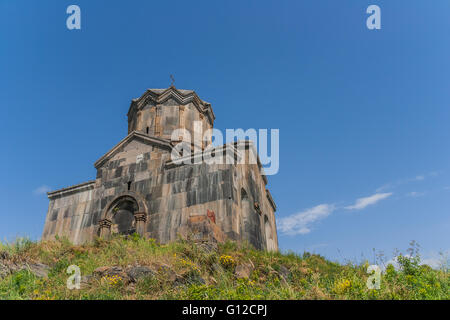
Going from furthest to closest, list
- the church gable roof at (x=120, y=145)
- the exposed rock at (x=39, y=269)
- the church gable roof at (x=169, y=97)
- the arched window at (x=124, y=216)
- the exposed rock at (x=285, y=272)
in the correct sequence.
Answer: the church gable roof at (x=169, y=97) < the church gable roof at (x=120, y=145) < the arched window at (x=124, y=216) < the exposed rock at (x=285, y=272) < the exposed rock at (x=39, y=269)

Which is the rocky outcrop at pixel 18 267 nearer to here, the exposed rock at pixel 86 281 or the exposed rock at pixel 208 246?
the exposed rock at pixel 86 281

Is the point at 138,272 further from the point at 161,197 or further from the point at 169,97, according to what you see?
the point at 169,97

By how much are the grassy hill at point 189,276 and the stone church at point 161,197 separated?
4.70 ft

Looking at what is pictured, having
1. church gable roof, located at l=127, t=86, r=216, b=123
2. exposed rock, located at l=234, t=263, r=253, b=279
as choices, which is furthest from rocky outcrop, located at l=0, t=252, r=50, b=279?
church gable roof, located at l=127, t=86, r=216, b=123

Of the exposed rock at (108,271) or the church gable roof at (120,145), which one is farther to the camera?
the church gable roof at (120,145)

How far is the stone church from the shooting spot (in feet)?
32.1

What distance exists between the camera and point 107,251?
24.8 feet

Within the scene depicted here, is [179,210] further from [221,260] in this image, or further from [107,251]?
[221,260]

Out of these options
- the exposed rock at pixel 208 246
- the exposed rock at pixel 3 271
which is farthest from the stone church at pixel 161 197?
the exposed rock at pixel 3 271

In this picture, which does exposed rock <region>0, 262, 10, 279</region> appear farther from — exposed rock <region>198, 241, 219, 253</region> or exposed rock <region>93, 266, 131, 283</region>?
exposed rock <region>198, 241, 219, 253</region>

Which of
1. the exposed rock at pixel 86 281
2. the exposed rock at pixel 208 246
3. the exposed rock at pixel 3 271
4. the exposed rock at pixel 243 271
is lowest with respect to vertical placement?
the exposed rock at pixel 86 281

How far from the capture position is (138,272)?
5.35 meters

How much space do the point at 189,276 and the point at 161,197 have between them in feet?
18.4

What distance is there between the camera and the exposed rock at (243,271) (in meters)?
5.78
